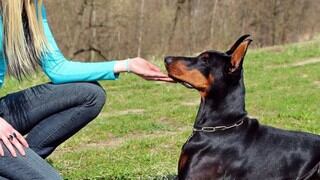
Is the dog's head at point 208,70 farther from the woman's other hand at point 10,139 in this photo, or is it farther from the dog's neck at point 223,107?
the woman's other hand at point 10,139

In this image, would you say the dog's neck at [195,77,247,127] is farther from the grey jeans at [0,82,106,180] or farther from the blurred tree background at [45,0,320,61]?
the blurred tree background at [45,0,320,61]

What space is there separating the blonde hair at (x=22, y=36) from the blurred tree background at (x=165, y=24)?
684 cm

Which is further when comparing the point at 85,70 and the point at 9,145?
the point at 85,70

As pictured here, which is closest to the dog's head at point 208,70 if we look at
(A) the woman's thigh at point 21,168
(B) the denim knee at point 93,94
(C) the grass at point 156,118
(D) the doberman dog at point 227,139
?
(D) the doberman dog at point 227,139

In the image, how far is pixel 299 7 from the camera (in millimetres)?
13594

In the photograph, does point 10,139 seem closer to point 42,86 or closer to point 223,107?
point 42,86

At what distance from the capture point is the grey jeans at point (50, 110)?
151 inches

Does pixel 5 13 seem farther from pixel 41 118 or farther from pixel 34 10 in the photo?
pixel 41 118

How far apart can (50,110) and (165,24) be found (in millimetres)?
7852

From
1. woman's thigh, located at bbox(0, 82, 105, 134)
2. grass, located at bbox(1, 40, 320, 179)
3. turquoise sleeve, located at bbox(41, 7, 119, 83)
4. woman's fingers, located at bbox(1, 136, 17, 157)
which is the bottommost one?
grass, located at bbox(1, 40, 320, 179)

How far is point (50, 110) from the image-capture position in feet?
12.8

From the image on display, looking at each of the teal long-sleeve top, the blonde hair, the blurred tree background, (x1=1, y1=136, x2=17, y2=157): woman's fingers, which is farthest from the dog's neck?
the blurred tree background

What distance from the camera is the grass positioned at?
531 cm

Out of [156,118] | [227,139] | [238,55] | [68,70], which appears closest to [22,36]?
[68,70]
